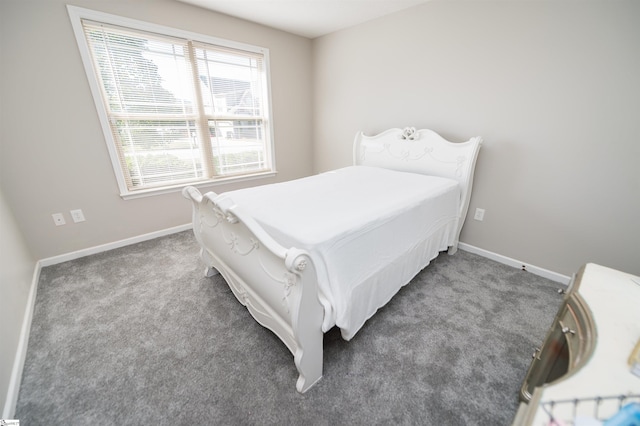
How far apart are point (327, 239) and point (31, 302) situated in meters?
2.17

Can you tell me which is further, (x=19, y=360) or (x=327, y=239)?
(x=19, y=360)

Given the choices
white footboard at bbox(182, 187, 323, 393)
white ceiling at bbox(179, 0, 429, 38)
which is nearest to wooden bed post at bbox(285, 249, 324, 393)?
white footboard at bbox(182, 187, 323, 393)

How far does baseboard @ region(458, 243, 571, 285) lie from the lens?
2000 mm

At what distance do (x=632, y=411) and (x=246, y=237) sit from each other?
4.14 ft

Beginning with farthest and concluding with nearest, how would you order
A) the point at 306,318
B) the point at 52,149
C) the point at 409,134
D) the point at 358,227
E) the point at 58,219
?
the point at 409,134 < the point at 58,219 < the point at 52,149 < the point at 358,227 < the point at 306,318

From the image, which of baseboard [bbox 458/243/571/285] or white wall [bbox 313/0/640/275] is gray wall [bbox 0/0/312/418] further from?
baseboard [bbox 458/243/571/285]

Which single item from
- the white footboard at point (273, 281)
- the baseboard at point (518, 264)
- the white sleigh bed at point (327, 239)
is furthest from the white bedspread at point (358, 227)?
the baseboard at point (518, 264)

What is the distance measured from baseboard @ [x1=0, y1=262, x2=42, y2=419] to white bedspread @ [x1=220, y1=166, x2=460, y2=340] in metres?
1.32

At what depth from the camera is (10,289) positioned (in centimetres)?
144

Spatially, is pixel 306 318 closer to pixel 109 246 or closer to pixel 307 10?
pixel 109 246

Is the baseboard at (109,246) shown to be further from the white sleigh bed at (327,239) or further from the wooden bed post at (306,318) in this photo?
the wooden bed post at (306,318)

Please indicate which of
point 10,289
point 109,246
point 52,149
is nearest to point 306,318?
point 10,289

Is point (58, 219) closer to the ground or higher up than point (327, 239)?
closer to the ground

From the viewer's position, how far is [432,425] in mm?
1049
